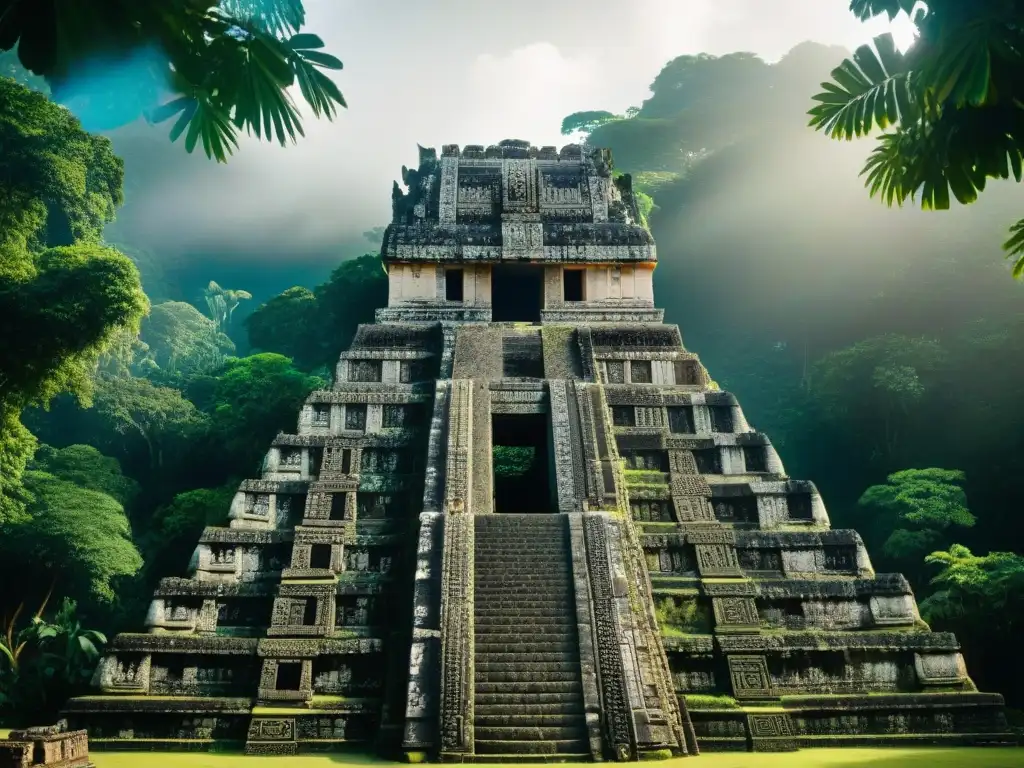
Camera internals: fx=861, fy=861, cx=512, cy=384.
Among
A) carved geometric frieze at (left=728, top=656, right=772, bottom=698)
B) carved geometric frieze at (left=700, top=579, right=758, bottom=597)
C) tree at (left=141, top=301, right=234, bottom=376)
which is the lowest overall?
carved geometric frieze at (left=728, top=656, right=772, bottom=698)

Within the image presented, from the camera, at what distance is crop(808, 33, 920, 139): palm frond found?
5.34 metres

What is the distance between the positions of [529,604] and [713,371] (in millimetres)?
24239

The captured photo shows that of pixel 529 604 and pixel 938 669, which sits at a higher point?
pixel 529 604

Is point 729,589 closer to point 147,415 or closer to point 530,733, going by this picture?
point 530,733

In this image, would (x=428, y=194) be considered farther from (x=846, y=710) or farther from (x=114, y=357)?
(x=114, y=357)

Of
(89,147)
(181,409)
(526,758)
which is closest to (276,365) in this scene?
(181,409)

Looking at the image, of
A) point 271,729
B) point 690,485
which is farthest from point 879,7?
point 271,729

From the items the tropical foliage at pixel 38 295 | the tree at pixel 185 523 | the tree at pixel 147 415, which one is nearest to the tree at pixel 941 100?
the tropical foliage at pixel 38 295

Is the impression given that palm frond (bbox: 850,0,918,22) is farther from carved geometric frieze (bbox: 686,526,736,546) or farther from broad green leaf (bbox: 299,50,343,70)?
carved geometric frieze (bbox: 686,526,736,546)

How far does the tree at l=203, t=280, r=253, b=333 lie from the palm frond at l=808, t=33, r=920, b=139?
162 feet

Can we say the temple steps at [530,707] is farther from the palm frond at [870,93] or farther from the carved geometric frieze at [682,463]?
the palm frond at [870,93]

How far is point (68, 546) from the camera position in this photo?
18453 mm

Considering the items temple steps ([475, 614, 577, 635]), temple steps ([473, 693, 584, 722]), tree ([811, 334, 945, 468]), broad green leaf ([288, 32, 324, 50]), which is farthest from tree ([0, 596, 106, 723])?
tree ([811, 334, 945, 468])

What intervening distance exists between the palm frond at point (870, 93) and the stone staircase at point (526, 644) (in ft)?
16.9
